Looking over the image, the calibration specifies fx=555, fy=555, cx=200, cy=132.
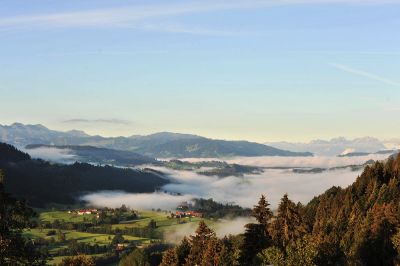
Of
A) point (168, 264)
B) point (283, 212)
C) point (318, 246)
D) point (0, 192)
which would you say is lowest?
point (168, 264)

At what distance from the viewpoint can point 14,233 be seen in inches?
1505

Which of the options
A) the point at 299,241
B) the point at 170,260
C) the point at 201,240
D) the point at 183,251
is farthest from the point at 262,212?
the point at 183,251

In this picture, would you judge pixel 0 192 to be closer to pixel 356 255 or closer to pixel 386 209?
pixel 356 255

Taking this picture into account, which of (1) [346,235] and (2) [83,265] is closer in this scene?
(2) [83,265]

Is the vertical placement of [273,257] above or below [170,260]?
above

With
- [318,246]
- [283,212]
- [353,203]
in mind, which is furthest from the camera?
[353,203]

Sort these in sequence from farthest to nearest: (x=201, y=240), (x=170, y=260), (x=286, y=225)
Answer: (x=170, y=260), (x=201, y=240), (x=286, y=225)

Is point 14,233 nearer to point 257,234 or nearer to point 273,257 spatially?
point 273,257

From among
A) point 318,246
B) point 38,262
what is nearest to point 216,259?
point 318,246

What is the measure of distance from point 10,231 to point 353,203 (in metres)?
138

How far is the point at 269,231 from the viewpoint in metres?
79.2

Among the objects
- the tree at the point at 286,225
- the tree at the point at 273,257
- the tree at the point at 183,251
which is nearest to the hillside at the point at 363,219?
the tree at the point at 286,225

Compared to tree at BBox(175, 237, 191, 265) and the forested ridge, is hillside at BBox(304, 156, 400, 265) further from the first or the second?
tree at BBox(175, 237, 191, 265)

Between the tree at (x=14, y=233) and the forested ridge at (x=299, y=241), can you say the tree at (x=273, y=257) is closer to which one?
the forested ridge at (x=299, y=241)
